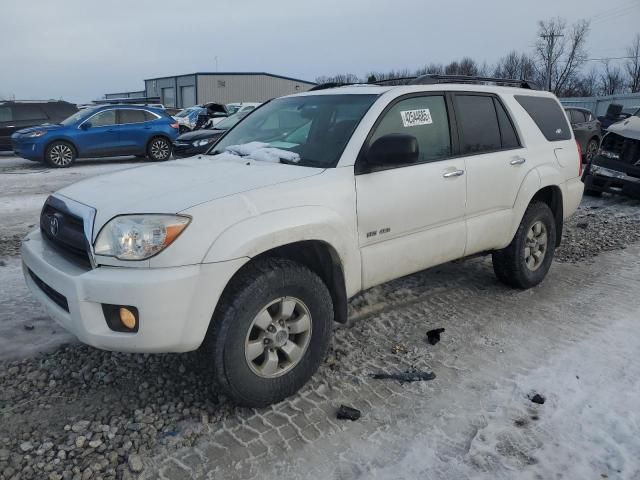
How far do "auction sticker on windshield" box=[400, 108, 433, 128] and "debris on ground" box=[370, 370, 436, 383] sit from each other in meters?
1.70

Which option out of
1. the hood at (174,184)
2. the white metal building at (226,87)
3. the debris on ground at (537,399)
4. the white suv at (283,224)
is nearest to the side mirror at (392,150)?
the white suv at (283,224)

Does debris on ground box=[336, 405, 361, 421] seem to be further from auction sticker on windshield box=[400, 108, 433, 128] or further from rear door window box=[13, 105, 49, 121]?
rear door window box=[13, 105, 49, 121]

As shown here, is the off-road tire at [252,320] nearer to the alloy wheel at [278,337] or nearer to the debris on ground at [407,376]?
the alloy wheel at [278,337]

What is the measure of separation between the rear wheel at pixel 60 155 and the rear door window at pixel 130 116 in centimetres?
162

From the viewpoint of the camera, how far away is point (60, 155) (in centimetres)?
1370

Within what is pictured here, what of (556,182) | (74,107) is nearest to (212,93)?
(74,107)

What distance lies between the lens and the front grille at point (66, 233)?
2.82m

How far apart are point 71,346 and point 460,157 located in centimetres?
312

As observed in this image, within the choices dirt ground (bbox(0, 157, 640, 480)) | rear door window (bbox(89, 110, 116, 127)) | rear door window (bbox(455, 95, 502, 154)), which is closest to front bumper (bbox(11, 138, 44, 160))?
rear door window (bbox(89, 110, 116, 127))

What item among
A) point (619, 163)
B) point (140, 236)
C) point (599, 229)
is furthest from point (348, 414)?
point (619, 163)

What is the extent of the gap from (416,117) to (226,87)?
49896mm

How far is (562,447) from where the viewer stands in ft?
8.93

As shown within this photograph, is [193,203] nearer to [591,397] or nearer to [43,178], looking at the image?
[591,397]

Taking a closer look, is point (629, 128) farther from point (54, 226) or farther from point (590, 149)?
point (54, 226)
